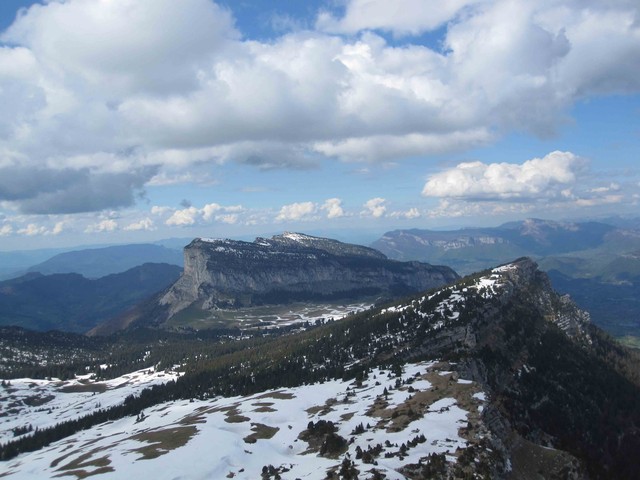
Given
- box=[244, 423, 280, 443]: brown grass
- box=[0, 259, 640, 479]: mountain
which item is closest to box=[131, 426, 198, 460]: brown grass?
box=[0, 259, 640, 479]: mountain

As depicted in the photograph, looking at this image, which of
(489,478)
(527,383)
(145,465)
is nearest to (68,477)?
(145,465)

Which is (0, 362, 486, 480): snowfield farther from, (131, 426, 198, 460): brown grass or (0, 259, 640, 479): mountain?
(0, 259, 640, 479): mountain

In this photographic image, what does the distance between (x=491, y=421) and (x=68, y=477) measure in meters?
74.0

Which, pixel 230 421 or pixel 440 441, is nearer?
pixel 440 441

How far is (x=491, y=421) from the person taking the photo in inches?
3386

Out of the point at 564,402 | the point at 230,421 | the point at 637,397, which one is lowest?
the point at 637,397

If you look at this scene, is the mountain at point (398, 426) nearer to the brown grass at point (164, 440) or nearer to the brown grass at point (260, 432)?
the brown grass at point (260, 432)

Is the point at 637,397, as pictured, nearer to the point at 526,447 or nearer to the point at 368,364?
the point at 368,364

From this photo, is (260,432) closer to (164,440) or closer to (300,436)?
(300,436)

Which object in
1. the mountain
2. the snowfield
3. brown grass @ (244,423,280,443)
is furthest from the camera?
brown grass @ (244,423,280,443)

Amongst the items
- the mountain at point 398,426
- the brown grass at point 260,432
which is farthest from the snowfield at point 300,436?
the mountain at point 398,426

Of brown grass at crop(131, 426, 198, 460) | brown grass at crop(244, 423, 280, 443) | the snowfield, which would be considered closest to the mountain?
brown grass at crop(244, 423, 280, 443)

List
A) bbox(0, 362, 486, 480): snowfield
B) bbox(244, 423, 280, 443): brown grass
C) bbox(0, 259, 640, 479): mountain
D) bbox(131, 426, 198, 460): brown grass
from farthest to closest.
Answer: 1. bbox(244, 423, 280, 443): brown grass
2. bbox(131, 426, 198, 460): brown grass
3. bbox(0, 362, 486, 480): snowfield
4. bbox(0, 259, 640, 479): mountain

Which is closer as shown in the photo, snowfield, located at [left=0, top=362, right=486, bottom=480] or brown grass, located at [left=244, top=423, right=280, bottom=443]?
snowfield, located at [left=0, top=362, right=486, bottom=480]
